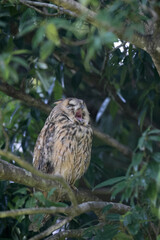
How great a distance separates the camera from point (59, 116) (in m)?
3.95

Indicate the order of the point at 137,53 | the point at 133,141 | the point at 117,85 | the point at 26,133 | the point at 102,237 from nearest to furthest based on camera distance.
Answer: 1. the point at 102,237
2. the point at 137,53
3. the point at 26,133
4. the point at 117,85
5. the point at 133,141

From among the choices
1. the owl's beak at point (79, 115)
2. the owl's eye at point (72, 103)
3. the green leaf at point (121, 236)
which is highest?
the owl's eye at point (72, 103)

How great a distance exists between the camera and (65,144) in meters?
3.81

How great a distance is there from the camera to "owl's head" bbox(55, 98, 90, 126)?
3.99m

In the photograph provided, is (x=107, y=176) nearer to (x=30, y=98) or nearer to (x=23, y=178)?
(x=30, y=98)

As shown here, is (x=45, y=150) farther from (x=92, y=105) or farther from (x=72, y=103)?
(x=92, y=105)

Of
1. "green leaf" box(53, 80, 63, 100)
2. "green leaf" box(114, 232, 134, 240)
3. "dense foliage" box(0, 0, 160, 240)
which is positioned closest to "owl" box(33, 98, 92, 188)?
"dense foliage" box(0, 0, 160, 240)

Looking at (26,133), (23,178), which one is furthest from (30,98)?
(23,178)

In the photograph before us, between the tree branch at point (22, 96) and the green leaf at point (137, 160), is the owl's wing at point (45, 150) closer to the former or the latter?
the tree branch at point (22, 96)

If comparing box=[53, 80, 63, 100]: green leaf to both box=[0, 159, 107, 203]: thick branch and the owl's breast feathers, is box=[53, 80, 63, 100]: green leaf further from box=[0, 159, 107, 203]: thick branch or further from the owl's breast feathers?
box=[0, 159, 107, 203]: thick branch

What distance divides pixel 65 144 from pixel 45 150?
0.65 feet

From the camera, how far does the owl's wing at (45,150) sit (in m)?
3.86

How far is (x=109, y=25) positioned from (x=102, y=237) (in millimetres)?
1438

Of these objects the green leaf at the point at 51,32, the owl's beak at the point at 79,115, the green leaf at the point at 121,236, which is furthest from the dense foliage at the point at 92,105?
the owl's beak at the point at 79,115
